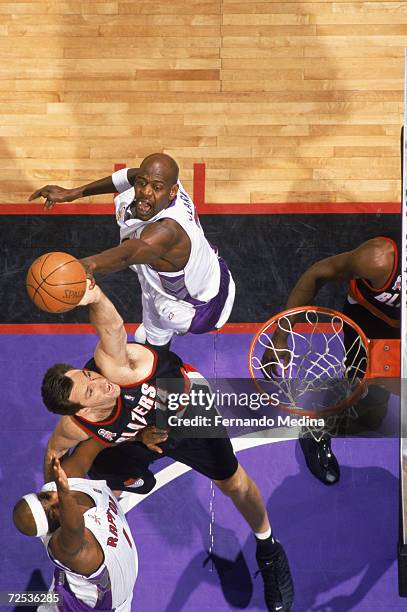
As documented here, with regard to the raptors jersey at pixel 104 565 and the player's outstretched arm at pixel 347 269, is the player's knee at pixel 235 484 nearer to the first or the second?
the raptors jersey at pixel 104 565

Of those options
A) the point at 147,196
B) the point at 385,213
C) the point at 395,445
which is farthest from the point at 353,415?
the point at 147,196

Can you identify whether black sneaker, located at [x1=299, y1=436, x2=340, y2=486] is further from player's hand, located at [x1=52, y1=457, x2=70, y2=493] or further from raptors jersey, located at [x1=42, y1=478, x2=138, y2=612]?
player's hand, located at [x1=52, y1=457, x2=70, y2=493]

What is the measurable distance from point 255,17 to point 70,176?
223 centimetres

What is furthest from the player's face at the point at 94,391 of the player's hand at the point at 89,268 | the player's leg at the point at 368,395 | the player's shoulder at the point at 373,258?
the player's shoulder at the point at 373,258

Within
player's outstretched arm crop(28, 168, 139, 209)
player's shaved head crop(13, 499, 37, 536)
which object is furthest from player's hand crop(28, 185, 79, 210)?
player's shaved head crop(13, 499, 37, 536)

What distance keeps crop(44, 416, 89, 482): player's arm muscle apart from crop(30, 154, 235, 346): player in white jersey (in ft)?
2.96

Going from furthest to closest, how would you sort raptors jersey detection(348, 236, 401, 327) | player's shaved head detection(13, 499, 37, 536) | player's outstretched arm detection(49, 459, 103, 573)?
raptors jersey detection(348, 236, 401, 327)
player's shaved head detection(13, 499, 37, 536)
player's outstretched arm detection(49, 459, 103, 573)

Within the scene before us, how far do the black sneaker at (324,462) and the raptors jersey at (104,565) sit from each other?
159 cm

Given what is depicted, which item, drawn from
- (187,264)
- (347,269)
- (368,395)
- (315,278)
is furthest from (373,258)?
(187,264)

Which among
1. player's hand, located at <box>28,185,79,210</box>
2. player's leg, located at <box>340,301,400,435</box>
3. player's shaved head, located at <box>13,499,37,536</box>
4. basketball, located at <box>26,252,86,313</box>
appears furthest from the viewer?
player's hand, located at <box>28,185,79,210</box>

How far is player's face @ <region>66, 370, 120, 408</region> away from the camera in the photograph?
7191mm

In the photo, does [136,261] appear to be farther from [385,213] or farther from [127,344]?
[385,213]

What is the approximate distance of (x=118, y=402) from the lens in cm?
726

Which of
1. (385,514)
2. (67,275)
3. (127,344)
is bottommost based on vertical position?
(385,514)
